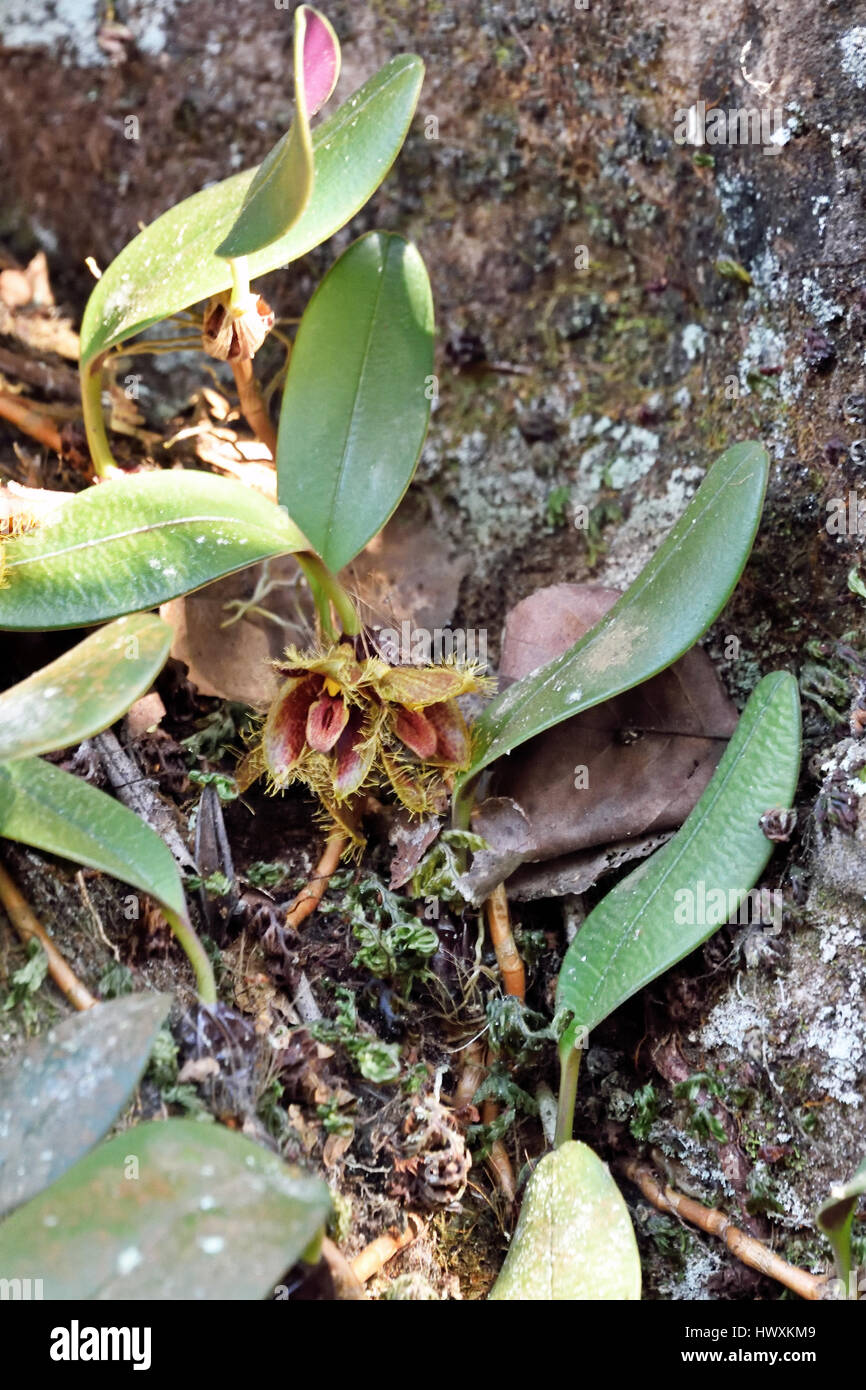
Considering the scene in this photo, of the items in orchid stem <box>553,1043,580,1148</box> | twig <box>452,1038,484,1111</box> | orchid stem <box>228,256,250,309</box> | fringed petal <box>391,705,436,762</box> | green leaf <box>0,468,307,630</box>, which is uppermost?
orchid stem <box>228,256,250,309</box>

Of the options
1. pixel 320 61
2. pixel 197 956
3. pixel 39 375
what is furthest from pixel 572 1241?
pixel 39 375

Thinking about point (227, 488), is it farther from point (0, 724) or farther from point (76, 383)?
point (76, 383)

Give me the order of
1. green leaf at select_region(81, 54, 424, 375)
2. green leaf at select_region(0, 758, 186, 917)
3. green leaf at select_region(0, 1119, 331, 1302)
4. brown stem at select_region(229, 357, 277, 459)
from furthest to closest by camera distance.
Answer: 1. brown stem at select_region(229, 357, 277, 459)
2. green leaf at select_region(81, 54, 424, 375)
3. green leaf at select_region(0, 758, 186, 917)
4. green leaf at select_region(0, 1119, 331, 1302)

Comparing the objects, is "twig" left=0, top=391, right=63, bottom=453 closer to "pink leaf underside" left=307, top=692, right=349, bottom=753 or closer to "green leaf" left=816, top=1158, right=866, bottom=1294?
"pink leaf underside" left=307, top=692, right=349, bottom=753

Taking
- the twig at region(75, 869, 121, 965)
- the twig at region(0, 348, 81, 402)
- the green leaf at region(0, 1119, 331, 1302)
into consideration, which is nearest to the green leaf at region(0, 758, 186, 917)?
the twig at region(75, 869, 121, 965)

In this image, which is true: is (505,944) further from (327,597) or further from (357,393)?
(357,393)

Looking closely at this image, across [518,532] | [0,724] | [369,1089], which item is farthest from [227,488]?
[369,1089]
